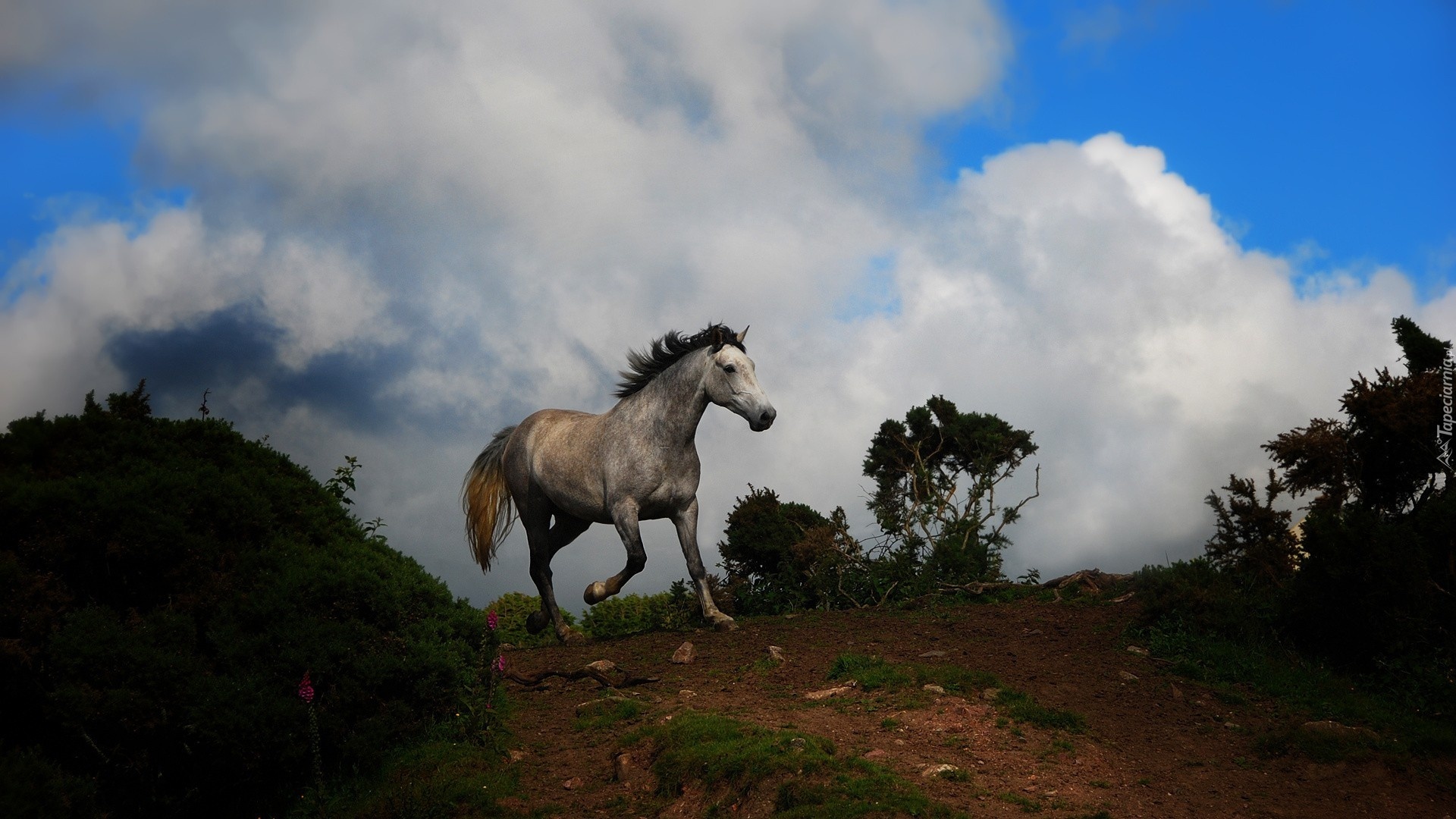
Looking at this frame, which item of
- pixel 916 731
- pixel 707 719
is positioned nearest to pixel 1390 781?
pixel 916 731

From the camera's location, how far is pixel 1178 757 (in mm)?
7504

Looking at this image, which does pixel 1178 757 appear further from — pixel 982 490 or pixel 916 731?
pixel 982 490

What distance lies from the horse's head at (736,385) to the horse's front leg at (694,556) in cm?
123

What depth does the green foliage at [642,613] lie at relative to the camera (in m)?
12.6

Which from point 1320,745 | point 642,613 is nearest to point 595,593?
point 642,613

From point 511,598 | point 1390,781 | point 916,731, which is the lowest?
point 1390,781

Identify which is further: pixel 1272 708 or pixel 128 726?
pixel 1272 708

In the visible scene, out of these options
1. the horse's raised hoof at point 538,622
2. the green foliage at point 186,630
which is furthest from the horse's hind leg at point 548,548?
the green foliage at point 186,630

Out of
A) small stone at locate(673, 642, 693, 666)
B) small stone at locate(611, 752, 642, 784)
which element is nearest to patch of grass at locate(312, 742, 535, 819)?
small stone at locate(611, 752, 642, 784)

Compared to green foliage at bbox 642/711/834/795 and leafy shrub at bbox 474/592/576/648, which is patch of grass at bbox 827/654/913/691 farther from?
leafy shrub at bbox 474/592/576/648

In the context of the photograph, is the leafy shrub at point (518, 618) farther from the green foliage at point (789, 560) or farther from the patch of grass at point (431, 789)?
the patch of grass at point (431, 789)

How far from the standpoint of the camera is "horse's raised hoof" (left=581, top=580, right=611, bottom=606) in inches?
432

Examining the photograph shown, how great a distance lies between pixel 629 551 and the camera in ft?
35.8

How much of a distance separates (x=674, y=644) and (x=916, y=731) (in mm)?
3597
